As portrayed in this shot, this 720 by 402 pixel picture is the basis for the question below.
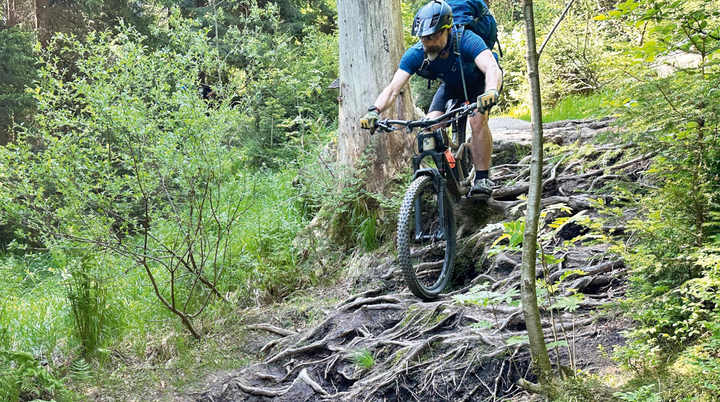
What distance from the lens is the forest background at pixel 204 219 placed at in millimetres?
2494

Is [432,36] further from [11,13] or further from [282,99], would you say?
[11,13]

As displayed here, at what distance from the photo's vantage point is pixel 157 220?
4312 mm

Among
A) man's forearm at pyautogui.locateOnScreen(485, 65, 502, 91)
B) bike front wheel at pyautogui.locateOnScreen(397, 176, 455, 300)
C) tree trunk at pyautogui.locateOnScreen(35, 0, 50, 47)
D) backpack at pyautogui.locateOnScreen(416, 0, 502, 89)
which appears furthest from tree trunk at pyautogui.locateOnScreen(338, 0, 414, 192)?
tree trunk at pyautogui.locateOnScreen(35, 0, 50, 47)

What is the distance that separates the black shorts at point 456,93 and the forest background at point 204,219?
100 cm

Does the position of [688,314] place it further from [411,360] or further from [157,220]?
[157,220]

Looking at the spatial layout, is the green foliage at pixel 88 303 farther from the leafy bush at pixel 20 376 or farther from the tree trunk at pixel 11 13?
the tree trunk at pixel 11 13

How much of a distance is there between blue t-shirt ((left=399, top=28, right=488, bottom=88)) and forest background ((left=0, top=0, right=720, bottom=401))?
0.98 meters

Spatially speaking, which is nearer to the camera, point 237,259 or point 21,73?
point 237,259

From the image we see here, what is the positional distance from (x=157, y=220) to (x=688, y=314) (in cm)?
367

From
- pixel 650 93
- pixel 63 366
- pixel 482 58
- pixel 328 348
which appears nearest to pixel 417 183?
pixel 482 58

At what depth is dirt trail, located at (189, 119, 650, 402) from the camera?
3057mm

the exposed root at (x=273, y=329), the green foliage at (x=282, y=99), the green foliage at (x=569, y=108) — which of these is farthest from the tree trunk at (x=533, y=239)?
the green foliage at (x=569, y=108)

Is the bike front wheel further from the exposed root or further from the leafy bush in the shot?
the leafy bush

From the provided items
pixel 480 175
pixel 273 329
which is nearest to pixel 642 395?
pixel 480 175
